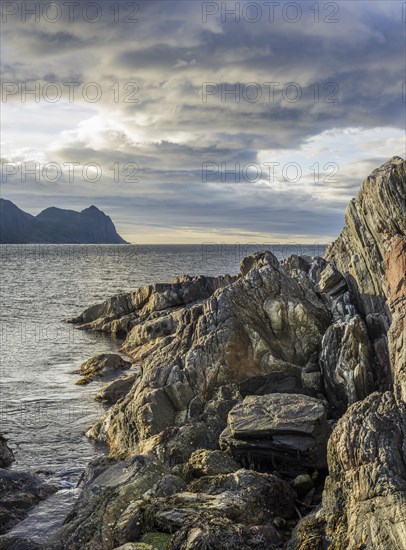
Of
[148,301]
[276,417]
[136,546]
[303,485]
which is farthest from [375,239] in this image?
[148,301]

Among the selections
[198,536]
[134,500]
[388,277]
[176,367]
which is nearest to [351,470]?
[198,536]

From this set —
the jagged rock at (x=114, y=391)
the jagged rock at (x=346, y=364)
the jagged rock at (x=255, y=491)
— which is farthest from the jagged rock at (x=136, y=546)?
the jagged rock at (x=114, y=391)

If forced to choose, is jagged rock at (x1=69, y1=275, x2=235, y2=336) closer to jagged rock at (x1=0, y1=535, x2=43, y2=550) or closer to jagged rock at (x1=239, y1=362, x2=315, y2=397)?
jagged rock at (x1=239, y1=362, x2=315, y2=397)

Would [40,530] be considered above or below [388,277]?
below

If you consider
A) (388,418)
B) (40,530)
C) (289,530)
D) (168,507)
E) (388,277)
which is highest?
(388,277)

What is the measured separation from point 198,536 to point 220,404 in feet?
38.3

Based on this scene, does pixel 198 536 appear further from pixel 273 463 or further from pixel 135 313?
pixel 135 313

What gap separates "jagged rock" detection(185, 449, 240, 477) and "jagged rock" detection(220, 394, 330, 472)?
32.0 inches

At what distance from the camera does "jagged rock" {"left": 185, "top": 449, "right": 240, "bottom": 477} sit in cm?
1936

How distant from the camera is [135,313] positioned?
220 feet

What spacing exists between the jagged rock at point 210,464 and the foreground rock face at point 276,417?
62 millimetres

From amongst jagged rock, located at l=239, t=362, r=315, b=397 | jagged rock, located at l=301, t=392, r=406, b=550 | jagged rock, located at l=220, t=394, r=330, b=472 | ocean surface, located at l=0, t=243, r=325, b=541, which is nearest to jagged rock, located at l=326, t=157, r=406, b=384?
jagged rock, located at l=239, t=362, r=315, b=397

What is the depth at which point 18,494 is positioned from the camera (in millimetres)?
21641

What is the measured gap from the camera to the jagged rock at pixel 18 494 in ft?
66.2
